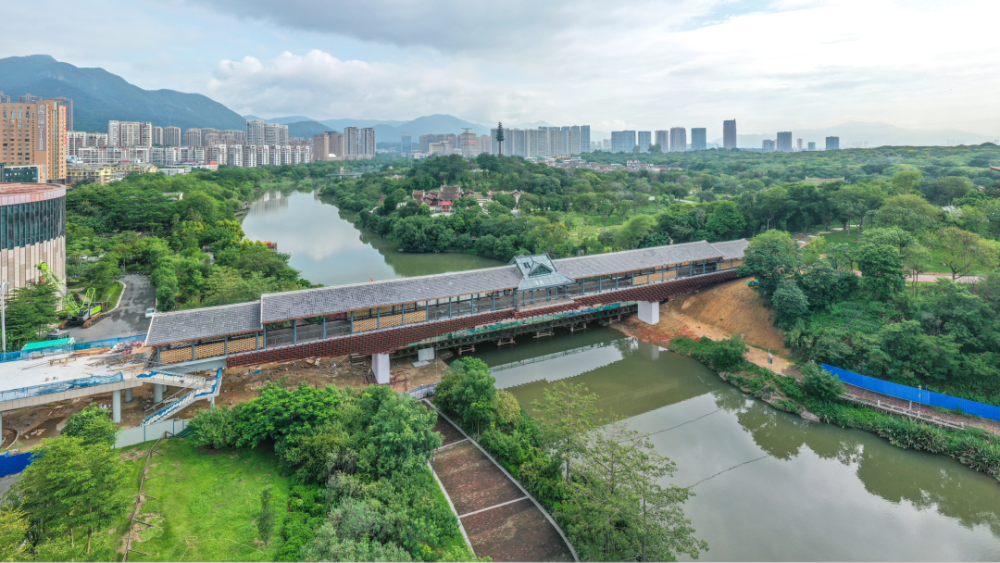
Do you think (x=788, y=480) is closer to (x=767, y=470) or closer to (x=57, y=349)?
(x=767, y=470)

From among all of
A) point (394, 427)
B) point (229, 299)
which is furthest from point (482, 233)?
point (394, 427)

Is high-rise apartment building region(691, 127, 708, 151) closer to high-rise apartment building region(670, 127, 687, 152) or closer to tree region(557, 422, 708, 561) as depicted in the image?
high-rise apartment building region(670, 127, 687, 152)

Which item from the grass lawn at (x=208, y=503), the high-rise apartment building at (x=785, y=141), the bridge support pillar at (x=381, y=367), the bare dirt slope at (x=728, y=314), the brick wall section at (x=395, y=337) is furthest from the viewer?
the high-rise apartment building at (x=785, y=141)

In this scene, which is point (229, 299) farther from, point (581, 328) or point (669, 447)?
point (669, 447)

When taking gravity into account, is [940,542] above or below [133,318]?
below

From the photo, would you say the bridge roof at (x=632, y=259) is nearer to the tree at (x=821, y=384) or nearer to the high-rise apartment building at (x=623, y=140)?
the tree at (x=821, y=384)

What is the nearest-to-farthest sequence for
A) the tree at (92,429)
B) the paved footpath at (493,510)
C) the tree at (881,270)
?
the paved footpath at (493,510)
the tree at (92,429)
the tree at (881,270)

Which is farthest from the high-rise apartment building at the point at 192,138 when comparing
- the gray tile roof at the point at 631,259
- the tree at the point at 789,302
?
the tree at the point at 789,302
